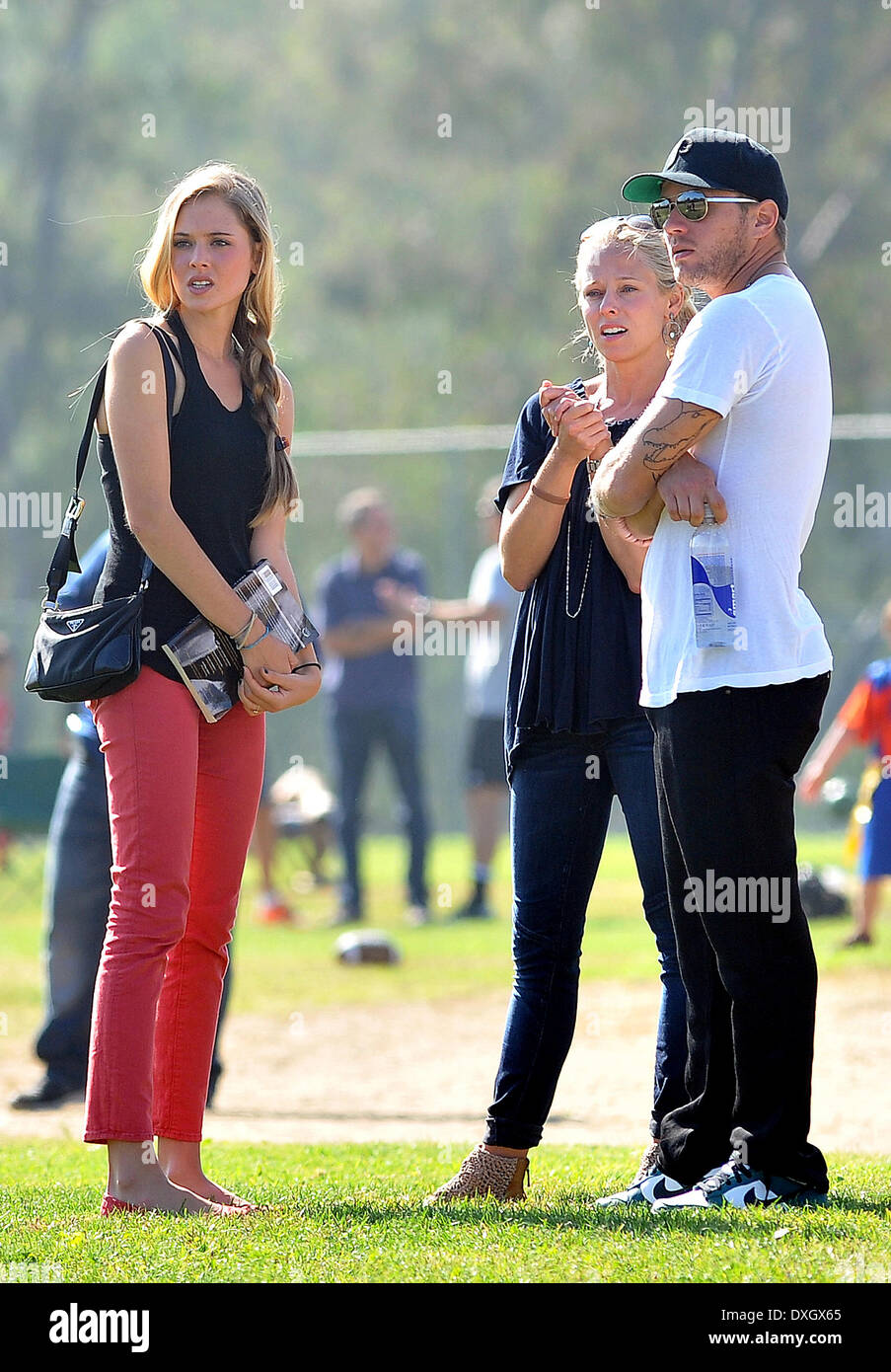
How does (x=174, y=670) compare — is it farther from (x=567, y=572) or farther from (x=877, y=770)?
(x=877, y=770)

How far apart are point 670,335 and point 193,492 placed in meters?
1.11

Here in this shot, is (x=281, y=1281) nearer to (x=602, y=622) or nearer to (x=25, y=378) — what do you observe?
(x=602, y=622)

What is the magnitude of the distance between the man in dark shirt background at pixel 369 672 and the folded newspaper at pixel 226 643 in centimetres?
716

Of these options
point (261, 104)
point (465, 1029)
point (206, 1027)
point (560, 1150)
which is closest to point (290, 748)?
point (465, 1029)

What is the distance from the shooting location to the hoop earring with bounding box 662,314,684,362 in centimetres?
391

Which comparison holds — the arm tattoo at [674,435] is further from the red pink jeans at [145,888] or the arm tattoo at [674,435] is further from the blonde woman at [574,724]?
the red pink jeans at [145,888]

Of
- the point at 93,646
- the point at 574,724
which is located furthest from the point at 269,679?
the point at 574,724

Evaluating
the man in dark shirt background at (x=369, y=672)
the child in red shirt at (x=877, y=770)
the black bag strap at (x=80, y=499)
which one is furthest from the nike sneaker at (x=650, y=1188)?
the man in dark shirt background at (x=369, y=672)

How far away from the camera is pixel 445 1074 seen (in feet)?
23.1

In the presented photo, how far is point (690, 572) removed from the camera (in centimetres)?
343

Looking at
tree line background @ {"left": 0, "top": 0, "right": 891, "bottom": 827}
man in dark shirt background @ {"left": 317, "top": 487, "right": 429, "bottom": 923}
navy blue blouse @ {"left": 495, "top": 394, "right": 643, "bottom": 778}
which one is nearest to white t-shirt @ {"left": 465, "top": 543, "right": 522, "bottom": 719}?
man in dark shirt background @ {"left": 317, "top": 487, "right": 429, "bottom": 923}

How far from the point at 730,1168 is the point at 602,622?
1.18m

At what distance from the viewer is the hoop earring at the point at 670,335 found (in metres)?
3.91

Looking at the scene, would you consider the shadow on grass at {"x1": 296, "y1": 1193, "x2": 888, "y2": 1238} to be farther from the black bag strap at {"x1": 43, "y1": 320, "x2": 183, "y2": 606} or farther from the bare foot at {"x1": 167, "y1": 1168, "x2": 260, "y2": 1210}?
the black bag strap at {"x1": 43, "y1": 320, "x2": 183, "y2": 606}
